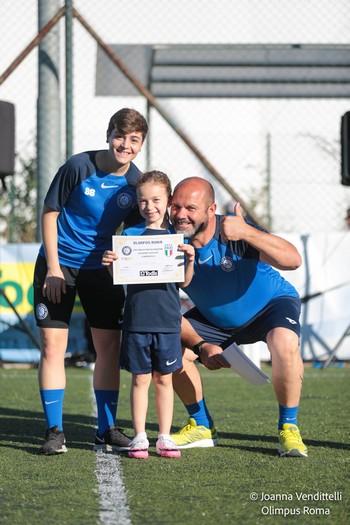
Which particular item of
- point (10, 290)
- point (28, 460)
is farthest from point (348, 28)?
point (28, 460)

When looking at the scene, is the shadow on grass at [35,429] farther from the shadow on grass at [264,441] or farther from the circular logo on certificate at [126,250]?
the circular logo on certificate at [126,250]

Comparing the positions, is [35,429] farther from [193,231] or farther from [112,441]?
[193,231]

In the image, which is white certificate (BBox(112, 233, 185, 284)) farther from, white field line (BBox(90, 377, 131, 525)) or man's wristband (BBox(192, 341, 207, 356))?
white field line (BBox(90, 377, 131, 525))

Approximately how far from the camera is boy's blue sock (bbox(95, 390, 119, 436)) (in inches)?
202

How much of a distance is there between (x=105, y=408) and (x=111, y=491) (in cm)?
132

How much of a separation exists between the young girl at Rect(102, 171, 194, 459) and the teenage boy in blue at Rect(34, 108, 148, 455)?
226 mm

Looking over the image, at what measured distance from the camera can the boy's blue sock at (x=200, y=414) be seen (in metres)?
5.23

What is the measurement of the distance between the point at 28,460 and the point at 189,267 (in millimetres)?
1227

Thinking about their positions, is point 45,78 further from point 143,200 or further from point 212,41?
point 143,200

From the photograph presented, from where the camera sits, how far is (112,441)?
5066 mm

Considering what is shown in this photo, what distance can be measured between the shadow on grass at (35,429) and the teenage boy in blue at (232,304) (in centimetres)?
66

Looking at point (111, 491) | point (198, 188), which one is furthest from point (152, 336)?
point (111, 491)

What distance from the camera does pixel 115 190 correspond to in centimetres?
499

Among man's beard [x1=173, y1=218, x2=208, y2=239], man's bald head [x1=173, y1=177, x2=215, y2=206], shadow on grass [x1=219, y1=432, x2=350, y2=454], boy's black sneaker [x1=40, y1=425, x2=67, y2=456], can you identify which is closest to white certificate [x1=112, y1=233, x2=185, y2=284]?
man's beard [x1=173, y1=218, x2=208, y2=239]
